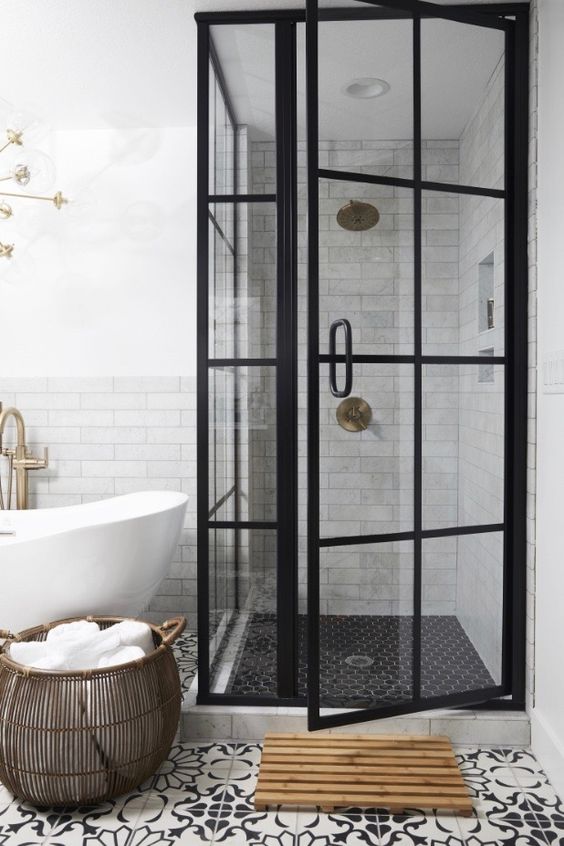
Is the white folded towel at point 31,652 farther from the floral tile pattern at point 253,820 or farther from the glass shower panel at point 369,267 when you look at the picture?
the glass shower panel at point 369,267

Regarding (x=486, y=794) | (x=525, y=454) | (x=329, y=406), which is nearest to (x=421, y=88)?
(x=329, y=406)

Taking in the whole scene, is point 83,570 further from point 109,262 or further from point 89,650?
point 109,262

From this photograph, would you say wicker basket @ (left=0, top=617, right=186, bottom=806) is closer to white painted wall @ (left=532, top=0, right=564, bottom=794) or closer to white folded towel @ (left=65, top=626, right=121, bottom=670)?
white folded towel @ (left=65, top=626, right=121, bottom=670)

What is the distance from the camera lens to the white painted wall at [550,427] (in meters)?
2.15

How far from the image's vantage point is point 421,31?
231 cm

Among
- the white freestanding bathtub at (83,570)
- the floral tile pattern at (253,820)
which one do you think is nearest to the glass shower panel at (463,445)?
the floral tile pattern at (253,820)

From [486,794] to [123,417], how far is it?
2439mm

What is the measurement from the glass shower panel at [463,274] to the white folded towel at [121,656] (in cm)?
140

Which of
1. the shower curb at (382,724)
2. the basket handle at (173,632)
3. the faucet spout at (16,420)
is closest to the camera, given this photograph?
the basket handle at (173,632)

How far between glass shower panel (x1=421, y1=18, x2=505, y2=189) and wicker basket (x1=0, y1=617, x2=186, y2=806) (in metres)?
1.99

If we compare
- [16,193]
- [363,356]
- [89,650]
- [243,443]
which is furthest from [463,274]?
[16,193]

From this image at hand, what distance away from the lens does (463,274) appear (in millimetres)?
2396

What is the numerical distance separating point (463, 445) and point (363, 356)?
0.48m

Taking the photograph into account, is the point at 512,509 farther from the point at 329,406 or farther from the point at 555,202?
the point at 555,202
